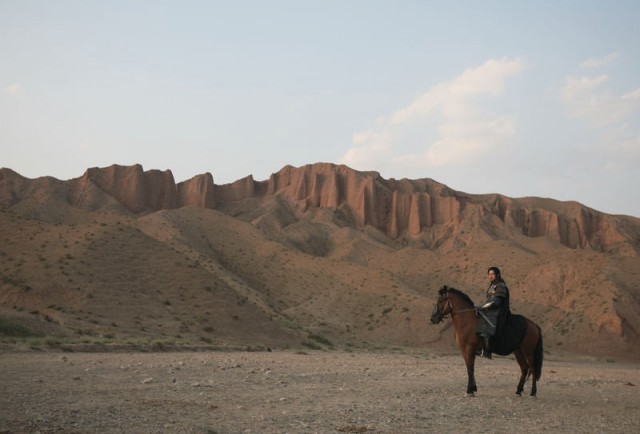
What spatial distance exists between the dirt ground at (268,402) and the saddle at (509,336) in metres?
1.10

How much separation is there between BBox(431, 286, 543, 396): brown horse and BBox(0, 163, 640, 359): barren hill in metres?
15.3

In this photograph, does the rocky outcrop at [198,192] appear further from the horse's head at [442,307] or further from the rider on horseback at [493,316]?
the rider on horseback at [493,316]

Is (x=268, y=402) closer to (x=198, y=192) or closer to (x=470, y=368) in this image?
(x=470, y=368)

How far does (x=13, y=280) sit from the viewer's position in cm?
3475

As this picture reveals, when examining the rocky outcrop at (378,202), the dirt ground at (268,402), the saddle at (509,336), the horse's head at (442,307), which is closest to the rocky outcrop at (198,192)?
the rocky outcrop at (378,202)

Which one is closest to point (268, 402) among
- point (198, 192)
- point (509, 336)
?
point (509, 336)

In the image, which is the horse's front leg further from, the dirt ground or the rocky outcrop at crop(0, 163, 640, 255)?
the rocky outcrop at crop(0, 163, 640, 255)

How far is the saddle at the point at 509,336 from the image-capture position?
14.5 meters

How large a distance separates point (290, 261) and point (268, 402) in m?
59.6

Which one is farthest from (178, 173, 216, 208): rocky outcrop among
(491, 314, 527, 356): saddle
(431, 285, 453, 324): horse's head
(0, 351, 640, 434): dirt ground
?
(491, 314, 527, 356): saddle

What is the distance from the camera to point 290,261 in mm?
71312

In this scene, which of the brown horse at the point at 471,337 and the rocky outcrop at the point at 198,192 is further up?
the rocky outcrop at the point at 198,192

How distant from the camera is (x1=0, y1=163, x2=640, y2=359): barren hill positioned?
35.5m

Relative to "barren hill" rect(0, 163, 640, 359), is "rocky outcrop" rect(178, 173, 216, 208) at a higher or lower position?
higher
